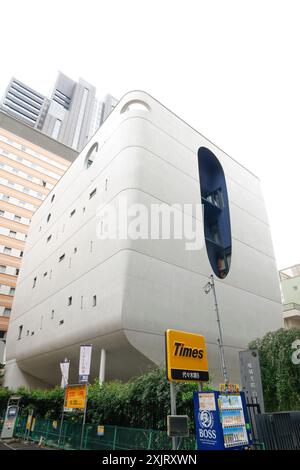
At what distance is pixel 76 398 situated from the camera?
12.3 meters

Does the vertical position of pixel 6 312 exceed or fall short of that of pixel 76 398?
it exceeds it

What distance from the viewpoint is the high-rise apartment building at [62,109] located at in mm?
107812

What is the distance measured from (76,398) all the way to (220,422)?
762 cm

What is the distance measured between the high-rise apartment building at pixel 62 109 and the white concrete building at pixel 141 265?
83.8 meters

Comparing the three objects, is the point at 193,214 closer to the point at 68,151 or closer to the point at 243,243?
the point at 243,243

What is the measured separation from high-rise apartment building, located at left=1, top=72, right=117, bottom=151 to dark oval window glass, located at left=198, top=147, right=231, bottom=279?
85997 millimetres

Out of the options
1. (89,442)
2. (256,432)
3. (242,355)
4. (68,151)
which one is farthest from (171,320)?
(68,151)

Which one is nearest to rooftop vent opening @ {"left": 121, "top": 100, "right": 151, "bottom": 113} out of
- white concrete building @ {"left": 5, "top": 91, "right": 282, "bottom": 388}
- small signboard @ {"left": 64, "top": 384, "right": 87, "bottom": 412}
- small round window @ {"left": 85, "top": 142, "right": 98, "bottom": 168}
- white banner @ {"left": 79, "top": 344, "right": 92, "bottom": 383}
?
white concrete building @ {"left": 5, "top": 91, "right": 282, "bottom": 388}

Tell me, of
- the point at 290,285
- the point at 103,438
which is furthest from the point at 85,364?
the point at 290,285

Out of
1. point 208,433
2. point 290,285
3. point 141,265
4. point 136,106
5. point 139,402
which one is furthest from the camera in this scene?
point 290,285

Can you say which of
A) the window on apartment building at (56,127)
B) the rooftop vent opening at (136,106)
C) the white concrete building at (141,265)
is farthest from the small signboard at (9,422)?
the window on apartment building at (56,127)

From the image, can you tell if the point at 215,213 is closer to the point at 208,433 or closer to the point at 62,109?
the point at 208,433

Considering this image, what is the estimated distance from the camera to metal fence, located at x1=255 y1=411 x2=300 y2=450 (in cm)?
765

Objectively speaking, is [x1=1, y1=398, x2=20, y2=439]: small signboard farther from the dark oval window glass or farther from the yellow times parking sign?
the dark oval window glass
